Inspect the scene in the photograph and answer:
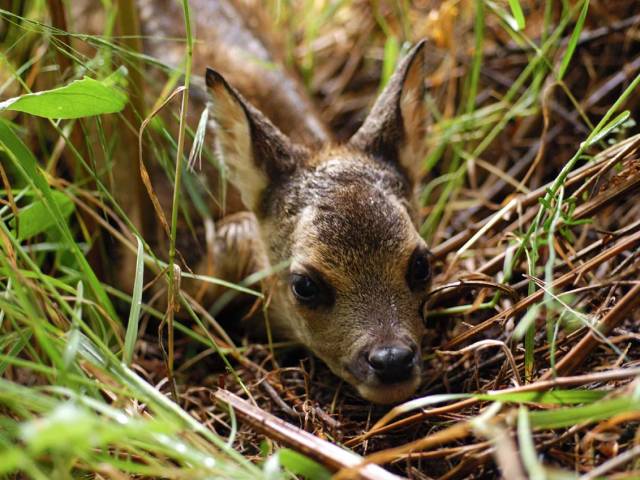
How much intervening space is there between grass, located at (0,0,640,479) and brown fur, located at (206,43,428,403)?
0.18 meters

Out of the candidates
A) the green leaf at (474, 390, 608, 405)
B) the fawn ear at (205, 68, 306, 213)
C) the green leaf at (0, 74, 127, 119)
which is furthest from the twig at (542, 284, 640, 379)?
the green leaf at (0, 74, 127, 119)

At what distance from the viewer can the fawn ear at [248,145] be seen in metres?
3.25

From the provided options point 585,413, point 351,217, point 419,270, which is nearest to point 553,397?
point 585,413

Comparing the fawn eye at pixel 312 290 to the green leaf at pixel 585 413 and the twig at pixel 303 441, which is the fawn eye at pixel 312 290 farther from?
the green leaf at pixel 585 413

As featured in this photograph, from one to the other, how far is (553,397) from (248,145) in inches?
74.3

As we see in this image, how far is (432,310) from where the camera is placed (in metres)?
3.20

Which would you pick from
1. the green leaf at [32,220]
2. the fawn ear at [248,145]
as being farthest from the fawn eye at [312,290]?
the green leaf at [32,220]

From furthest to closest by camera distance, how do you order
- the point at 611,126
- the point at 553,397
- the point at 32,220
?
the point at 32,220
the point at 611,126
the point at 553,397

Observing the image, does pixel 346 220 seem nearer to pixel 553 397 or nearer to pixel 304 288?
pixel 304 288

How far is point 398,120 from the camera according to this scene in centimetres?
347

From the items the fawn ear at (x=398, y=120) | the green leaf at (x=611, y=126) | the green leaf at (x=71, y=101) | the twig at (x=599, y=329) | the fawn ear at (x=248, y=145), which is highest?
the fawn ear at (x=398, y=120)

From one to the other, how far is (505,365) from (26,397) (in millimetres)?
1555

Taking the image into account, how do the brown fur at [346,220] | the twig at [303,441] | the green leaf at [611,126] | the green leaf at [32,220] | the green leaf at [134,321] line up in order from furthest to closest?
1. the brown fur at [346,220]
2. the green leaf at [32,220]
3. the green leaf at [611,126]
4. the green leaf at [134,321]
5. the twig at [303,441]

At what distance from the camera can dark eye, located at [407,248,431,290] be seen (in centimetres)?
Result: 293
